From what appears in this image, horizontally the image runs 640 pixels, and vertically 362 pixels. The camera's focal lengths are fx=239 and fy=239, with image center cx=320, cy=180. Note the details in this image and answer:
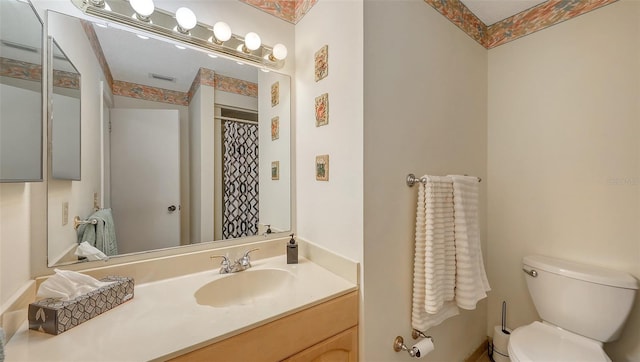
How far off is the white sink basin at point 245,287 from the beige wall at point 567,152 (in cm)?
157

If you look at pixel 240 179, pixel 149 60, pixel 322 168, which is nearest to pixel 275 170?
pixel 240 179

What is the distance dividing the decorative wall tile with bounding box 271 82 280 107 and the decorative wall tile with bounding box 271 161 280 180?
36cm

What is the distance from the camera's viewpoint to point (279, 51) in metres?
1.37

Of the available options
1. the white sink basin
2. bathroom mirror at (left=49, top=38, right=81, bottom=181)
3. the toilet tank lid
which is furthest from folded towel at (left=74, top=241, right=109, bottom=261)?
the toilet tank lid

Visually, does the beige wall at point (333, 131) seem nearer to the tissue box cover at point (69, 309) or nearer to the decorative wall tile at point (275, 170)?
the decorative wall tile at point (275, 170)

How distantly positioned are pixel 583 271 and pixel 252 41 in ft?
6.97

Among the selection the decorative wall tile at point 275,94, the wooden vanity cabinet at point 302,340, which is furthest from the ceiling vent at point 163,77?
the wooden vanity cabinet at point 302,340

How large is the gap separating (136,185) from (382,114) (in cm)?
118

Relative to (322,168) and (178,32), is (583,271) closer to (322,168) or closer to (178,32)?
(322,168)

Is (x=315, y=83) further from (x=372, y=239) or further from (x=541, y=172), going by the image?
(x=541, y=172)

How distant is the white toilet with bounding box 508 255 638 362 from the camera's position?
1.15 m

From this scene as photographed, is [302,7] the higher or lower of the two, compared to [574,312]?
higher

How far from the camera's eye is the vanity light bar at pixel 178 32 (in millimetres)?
992

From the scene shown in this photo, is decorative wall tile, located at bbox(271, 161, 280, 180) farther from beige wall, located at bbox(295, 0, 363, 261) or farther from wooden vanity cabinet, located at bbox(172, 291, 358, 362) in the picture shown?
wooden vanity cabinet, located at bbox(172, 291, 358, 362)
